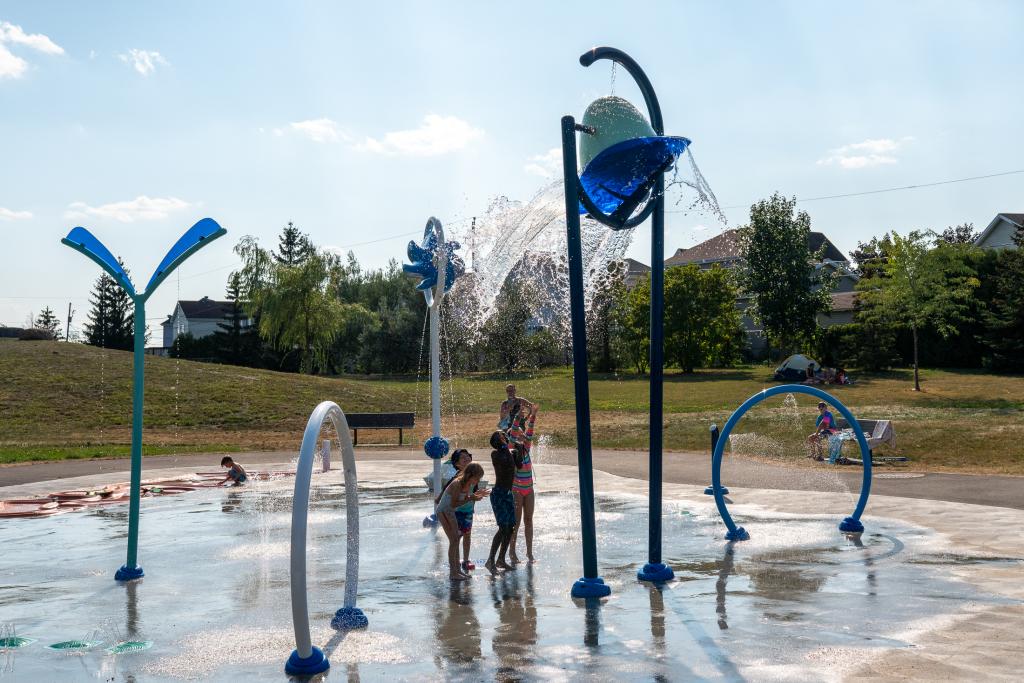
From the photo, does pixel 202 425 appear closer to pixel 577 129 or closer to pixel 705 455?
pixel 705 455

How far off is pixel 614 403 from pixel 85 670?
105ft

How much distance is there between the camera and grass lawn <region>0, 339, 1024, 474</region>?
2420 cm

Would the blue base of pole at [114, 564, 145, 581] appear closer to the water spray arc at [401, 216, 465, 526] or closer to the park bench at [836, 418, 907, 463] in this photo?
the water spray arc at [401, 216, 465, 526]

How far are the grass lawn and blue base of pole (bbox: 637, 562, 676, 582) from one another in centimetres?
1243

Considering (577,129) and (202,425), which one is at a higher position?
(577,129)

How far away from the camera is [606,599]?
8.68m

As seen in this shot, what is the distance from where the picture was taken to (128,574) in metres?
9.88

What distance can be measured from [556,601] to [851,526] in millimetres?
5283

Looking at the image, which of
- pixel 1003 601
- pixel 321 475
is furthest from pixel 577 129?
pixel 321 475

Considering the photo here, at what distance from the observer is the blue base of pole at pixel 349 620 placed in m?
7.77

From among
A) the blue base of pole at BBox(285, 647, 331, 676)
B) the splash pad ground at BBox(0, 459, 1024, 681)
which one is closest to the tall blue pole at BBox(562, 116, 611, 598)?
the splash pad ground at BBox(0, 459, 1024, 681)

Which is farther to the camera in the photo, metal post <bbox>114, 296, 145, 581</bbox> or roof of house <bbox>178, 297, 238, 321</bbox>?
roof of house <bbox>178, 297, 238, 321</bbox>

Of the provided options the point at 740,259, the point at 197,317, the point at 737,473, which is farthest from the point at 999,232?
the point at 197,317

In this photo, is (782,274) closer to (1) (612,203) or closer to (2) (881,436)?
(2) (881,436)
